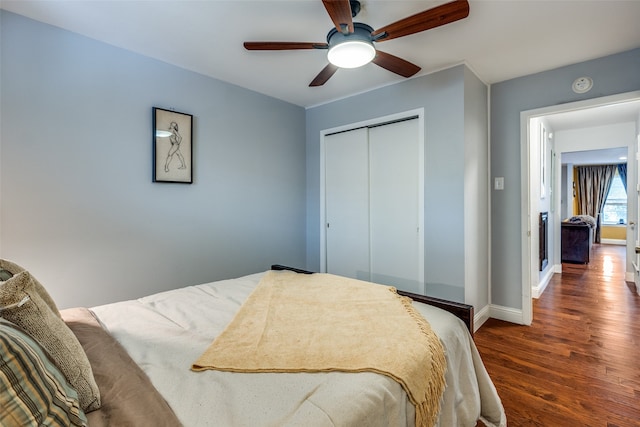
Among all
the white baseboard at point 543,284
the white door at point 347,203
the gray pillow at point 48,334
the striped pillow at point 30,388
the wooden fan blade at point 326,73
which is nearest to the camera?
the striped pillow at point 30,388

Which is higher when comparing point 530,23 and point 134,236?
point 530,23

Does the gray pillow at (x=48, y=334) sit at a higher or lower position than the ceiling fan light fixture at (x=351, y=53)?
lower

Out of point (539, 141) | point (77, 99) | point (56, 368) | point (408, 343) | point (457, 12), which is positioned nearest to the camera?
point (56, 368)

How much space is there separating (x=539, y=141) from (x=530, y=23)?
2.36 m

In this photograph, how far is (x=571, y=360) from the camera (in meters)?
2.27

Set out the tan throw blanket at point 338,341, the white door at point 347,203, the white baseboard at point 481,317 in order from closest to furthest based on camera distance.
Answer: the tan throw blanket at point 338,341, the white baseboard at point 481,317, the white door at point 347,203

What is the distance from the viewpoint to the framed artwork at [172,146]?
2.56 metres

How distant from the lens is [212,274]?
2953 mm

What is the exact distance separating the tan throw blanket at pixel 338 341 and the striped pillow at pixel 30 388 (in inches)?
15.1

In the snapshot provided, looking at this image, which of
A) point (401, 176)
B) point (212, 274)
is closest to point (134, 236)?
point (212, 274)

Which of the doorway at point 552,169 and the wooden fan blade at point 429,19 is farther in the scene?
the doorway at point 552,169

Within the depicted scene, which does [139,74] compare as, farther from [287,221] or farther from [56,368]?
[56,368]

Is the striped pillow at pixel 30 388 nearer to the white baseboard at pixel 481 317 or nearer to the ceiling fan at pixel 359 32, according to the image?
the ceiling fan at pixel 359 32

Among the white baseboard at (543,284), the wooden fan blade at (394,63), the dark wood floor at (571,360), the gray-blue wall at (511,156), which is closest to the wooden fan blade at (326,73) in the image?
the wooden fan blade at (394,63)
